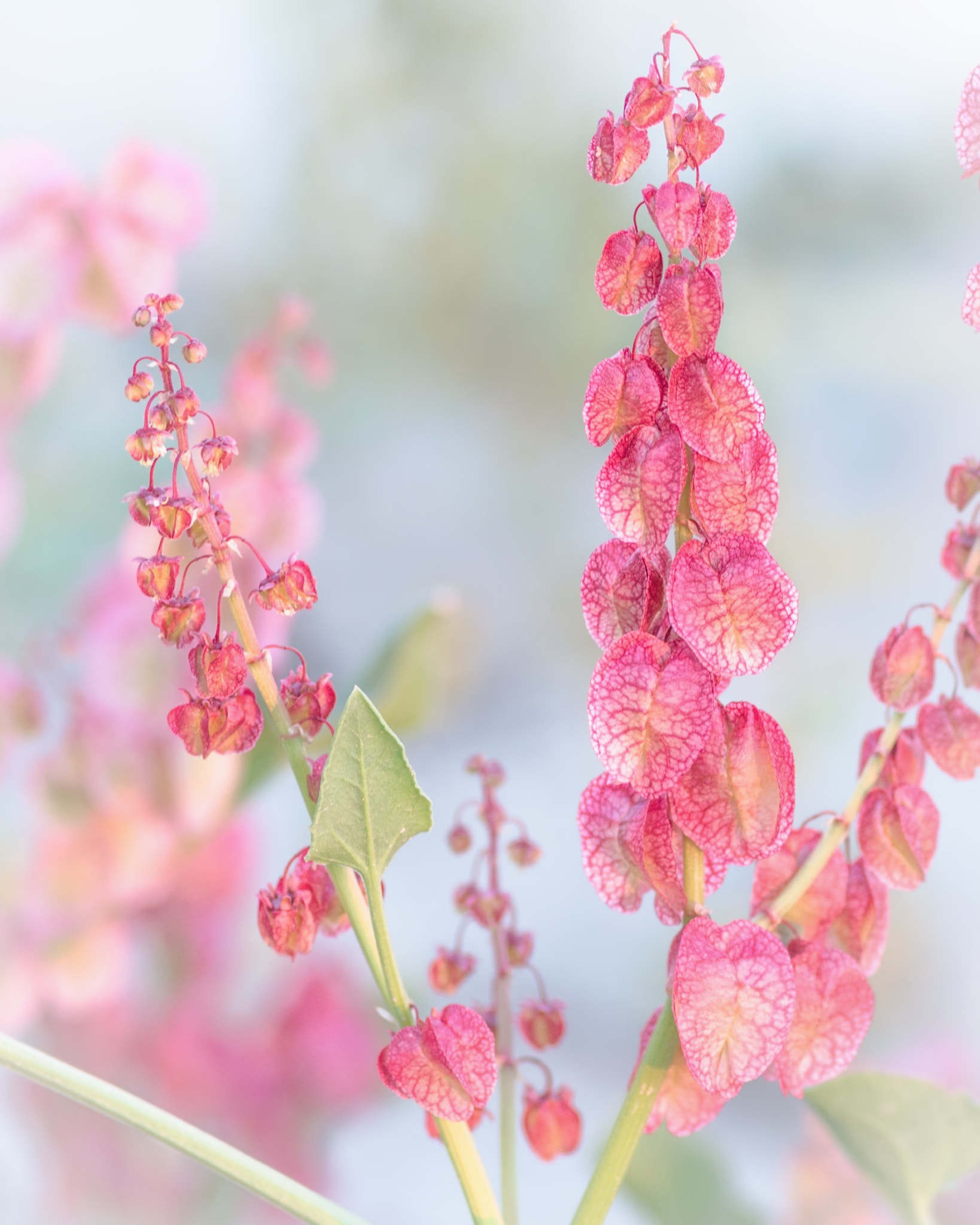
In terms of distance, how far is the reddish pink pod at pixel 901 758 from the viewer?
0.77 feet

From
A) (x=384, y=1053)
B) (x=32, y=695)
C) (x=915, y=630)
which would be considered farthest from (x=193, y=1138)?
(x=32, y=695)

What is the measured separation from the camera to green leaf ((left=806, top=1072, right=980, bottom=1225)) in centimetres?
29

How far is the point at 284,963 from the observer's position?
547mm

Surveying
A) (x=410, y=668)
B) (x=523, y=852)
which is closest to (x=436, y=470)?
(x=410, y=668)

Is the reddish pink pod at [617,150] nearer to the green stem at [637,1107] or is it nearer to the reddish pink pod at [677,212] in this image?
the reddish pink pod at [677,212]

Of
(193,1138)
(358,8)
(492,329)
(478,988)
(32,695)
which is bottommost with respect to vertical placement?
(193,1138)

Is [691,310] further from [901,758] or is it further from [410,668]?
[410,668]

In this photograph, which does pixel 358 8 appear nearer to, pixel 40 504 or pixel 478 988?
pixel 40 504

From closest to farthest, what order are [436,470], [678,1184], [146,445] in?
[146,445] < [678,1184] < [436,470]

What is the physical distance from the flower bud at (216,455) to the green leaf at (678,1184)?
0.93ft

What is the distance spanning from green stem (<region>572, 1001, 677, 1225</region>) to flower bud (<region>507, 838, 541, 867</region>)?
7 cm

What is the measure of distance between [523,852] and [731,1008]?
0.10 metres

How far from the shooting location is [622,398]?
7.7 inches

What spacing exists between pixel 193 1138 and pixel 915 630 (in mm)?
157
